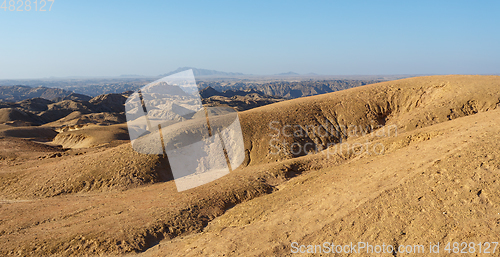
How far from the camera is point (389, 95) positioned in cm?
2320

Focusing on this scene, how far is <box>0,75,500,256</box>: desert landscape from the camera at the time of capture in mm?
7621

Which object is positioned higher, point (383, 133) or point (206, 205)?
point (383, 133)

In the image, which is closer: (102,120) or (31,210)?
(31,210)

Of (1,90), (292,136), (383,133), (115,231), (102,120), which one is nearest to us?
(115,231)

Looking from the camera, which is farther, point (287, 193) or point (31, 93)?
point (31, 93)

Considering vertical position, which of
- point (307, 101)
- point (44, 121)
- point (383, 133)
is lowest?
point (44, 121)

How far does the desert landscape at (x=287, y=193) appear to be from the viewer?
25.0 feet

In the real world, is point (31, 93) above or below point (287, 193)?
above

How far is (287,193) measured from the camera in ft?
38.3

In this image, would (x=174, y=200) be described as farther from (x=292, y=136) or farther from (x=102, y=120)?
(x=102, y=120)

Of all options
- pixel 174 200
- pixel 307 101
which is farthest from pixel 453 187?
pixel 307 101

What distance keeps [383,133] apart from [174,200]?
43.6 feet

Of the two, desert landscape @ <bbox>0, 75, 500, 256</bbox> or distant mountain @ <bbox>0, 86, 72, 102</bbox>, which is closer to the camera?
desert landscape @ <bbox>0, 75, 500, 256</bbox>

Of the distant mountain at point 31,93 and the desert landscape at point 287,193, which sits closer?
the desert landscape at point 287,193
